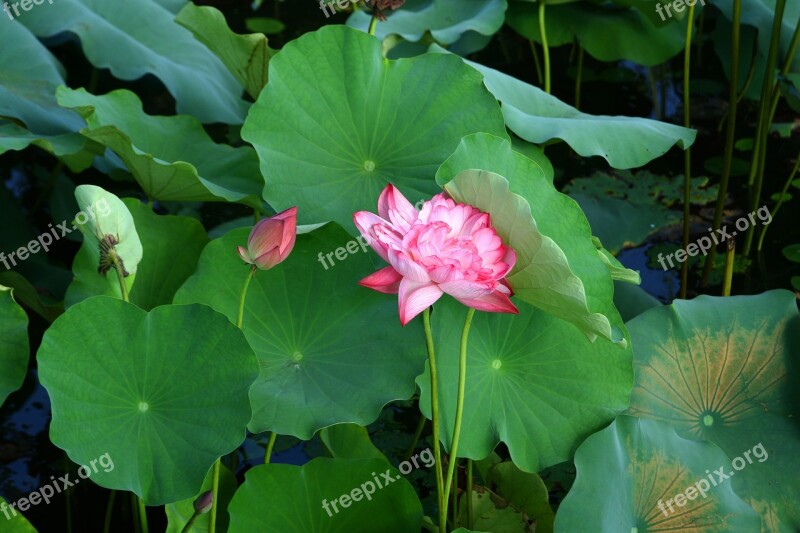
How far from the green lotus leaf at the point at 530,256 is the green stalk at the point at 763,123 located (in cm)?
99

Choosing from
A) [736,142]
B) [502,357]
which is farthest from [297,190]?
[736,142]

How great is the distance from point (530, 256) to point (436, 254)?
0.13 metres

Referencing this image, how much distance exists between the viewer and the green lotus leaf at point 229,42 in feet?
5.38

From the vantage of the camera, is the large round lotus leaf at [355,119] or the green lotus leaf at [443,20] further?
the green lotus leaf at [443,20]

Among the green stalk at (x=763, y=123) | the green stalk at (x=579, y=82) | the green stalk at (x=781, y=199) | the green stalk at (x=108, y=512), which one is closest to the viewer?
the green stalk at (x=108, y=512)

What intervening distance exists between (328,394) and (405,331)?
14 centimetres

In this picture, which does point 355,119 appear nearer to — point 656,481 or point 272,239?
point 272,239

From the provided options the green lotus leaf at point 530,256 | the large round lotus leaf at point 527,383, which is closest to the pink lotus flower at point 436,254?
the green lotus leaf at point 530,256

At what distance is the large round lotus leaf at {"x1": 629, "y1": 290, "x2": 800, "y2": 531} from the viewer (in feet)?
4.36

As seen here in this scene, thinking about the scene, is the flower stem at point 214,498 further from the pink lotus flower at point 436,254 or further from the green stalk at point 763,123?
the green stalk at point 763,123

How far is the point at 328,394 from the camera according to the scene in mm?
1222

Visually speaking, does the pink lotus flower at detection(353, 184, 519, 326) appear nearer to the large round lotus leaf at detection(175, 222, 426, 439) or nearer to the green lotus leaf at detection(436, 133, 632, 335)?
the green lotus leaf at detection(436, 133, 632, 335)

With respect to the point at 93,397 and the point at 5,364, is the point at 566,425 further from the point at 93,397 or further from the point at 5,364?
the point at 5,364

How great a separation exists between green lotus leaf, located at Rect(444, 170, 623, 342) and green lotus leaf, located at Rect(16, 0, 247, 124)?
1089mm
